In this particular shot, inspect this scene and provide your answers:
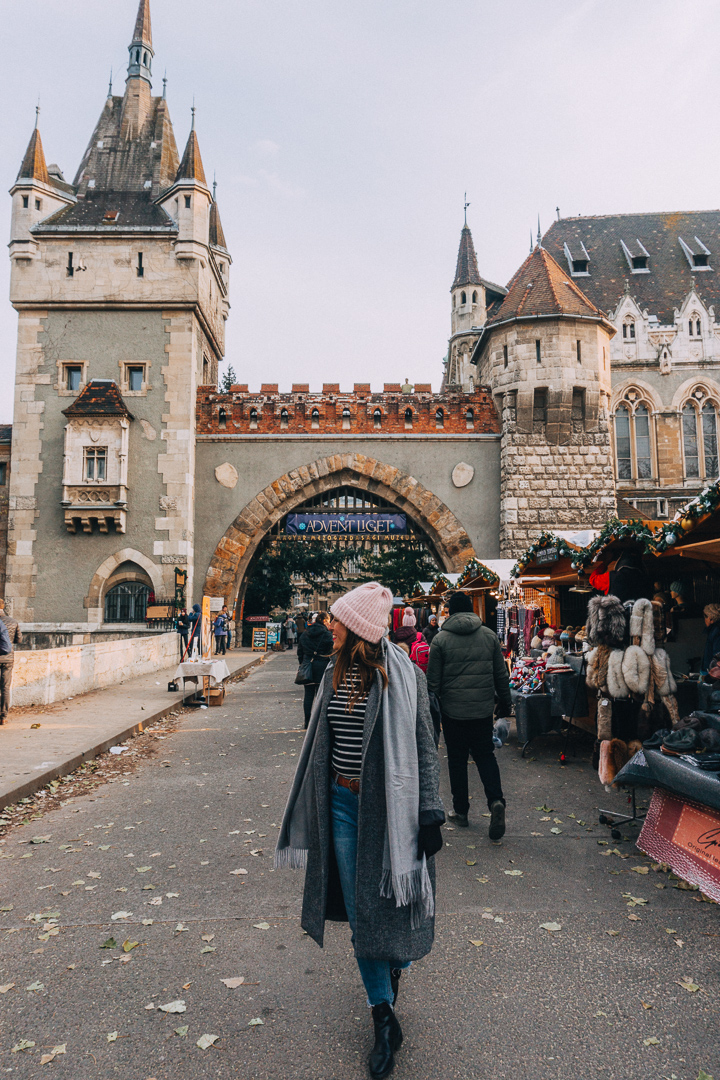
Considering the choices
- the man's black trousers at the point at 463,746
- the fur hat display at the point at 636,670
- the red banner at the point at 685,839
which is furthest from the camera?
the fur hat display at the point at 636,670

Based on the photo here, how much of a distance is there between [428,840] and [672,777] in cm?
270

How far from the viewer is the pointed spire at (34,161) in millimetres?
24562

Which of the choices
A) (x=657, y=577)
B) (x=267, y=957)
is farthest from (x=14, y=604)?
(x=267, y=957)

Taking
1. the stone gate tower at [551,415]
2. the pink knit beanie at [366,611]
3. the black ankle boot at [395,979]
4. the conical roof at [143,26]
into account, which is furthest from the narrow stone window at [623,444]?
the black ankle boot at [395,979]

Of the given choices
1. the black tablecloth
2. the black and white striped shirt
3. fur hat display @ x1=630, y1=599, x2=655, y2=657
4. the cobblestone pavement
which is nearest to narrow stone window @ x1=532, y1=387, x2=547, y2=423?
fur hat display @ x1=630, y1=599, x2=655, y2=657

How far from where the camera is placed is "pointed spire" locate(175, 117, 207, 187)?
24.8 m

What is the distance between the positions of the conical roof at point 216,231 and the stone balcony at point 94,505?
520 inches

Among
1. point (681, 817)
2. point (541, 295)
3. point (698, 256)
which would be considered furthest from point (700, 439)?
point (681, 817)

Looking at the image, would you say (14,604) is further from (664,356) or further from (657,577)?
(664,356)

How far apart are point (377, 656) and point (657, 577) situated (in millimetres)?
7930

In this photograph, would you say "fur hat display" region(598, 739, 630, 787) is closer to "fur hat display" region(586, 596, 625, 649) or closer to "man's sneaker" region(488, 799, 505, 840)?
"fur hat display" region(586, 596, 625, 649)

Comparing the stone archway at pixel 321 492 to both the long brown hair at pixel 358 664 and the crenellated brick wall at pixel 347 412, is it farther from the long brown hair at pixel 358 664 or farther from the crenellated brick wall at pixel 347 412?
the long brown hair at pixel 358 664

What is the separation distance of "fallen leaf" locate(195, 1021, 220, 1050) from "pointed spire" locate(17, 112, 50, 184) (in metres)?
27.6

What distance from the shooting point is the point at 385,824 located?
2918mm
